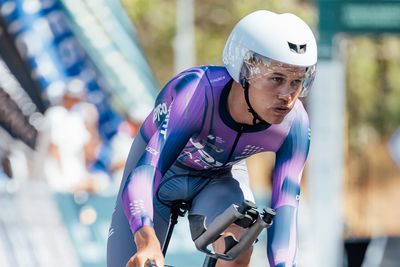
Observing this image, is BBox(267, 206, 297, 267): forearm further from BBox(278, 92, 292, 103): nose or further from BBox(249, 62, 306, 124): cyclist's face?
BBox(278, 92, 292, 103): nose

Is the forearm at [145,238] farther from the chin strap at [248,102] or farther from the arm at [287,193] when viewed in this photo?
the chin strap at [248,102]

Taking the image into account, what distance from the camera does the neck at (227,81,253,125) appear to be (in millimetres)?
5762

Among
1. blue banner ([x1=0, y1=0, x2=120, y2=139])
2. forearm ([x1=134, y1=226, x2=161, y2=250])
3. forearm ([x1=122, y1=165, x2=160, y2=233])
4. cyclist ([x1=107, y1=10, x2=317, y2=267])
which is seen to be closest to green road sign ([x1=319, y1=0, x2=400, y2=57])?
blue banner ([x1=0, y1=0, x2=120, y2=139])

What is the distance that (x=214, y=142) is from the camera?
19.4 ft

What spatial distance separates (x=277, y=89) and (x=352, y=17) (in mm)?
7394

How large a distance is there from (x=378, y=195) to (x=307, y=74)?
77.6 ft

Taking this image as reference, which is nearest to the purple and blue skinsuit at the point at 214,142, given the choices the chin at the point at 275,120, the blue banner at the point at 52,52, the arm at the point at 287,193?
the arm at the point at 287,193

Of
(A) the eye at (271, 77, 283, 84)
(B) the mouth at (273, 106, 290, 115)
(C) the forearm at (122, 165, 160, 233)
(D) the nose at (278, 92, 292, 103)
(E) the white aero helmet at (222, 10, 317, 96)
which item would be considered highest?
(E) the white aero helmet at (222, 10, 317, 96)

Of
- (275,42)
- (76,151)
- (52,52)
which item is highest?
(275,42)

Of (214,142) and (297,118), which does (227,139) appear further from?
(297,118)

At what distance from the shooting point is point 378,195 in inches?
1133

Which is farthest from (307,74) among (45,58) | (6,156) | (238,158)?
(45,58)

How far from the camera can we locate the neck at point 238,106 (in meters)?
5.76

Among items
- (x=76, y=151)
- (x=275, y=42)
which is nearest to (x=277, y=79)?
(x=275, y=42)
